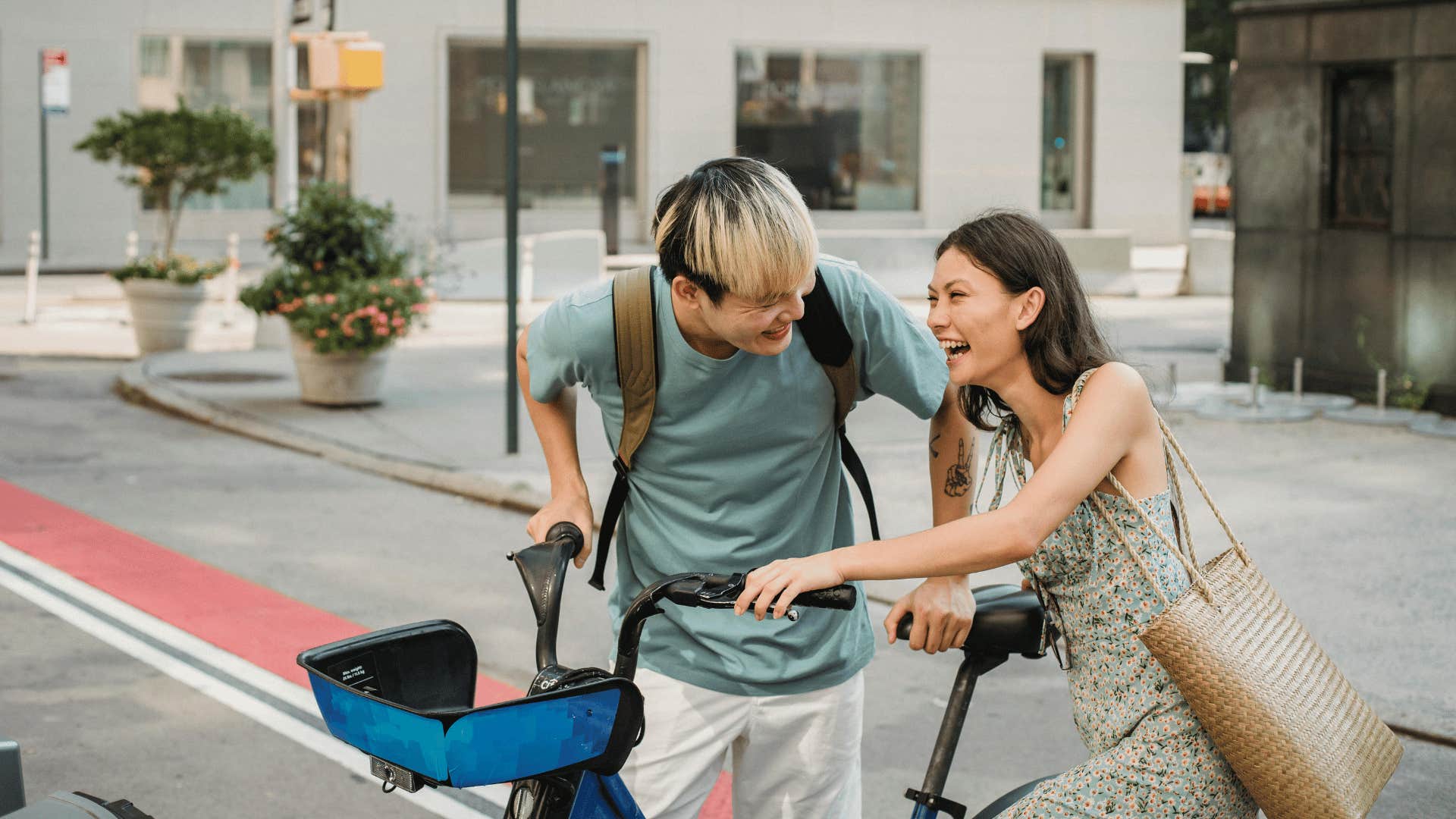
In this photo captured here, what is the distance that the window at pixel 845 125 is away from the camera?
29234mm

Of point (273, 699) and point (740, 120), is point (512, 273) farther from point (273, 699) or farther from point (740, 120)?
point (740, 120)

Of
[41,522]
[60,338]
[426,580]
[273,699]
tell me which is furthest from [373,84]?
[273,699]

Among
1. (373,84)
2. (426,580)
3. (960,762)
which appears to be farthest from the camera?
(373,84)

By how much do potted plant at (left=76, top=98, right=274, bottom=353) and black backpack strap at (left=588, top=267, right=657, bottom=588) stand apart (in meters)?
14.1

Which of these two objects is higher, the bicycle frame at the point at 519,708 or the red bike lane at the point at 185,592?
the bicycle frame at the point at 519,708

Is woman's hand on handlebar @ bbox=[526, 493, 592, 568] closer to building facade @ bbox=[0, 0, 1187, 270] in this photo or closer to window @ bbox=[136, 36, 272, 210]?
building facade @ bbox=[0, 0, 1187, 270]

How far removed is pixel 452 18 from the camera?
27031 mm

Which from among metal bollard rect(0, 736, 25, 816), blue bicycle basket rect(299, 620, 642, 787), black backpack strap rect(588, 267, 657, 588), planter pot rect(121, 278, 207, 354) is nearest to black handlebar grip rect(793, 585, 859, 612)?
blue bicycle basket rect(299, 620, 642, 787)

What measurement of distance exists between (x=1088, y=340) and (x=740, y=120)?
88.0ft

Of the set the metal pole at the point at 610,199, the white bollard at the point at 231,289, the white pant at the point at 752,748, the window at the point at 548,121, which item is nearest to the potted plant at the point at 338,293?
the white bollard at the point at 231,289

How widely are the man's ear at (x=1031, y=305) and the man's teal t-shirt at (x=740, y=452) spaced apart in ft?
1.15

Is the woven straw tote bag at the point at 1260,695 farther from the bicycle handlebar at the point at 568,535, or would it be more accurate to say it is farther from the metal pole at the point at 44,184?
the metal pole at the point at 44,184

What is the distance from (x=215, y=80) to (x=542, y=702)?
29.4 m

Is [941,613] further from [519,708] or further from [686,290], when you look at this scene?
[519,708]
